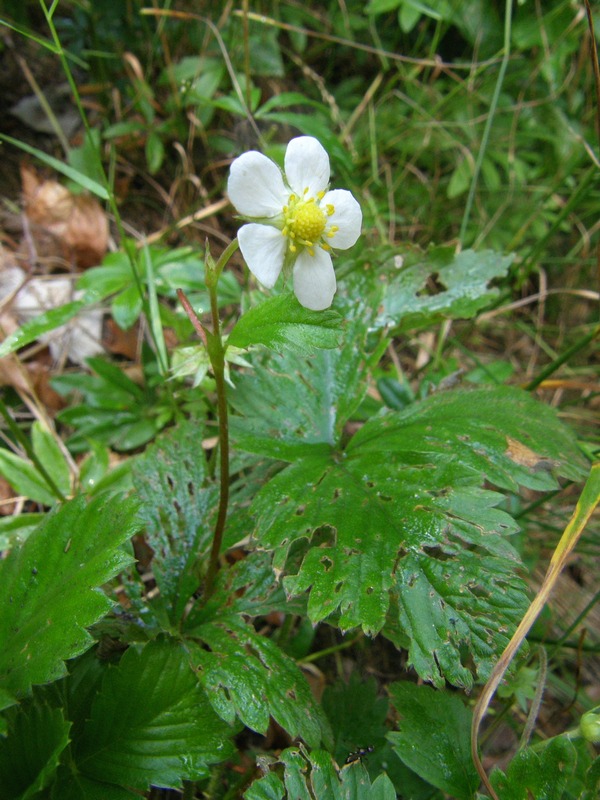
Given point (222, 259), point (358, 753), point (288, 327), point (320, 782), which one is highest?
point (222, 259)

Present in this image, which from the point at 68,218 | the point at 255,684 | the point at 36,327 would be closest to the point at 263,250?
the point at 255,684

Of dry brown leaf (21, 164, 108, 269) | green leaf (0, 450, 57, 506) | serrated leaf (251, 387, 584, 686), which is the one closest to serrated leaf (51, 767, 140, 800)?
serrated leaf (251, 387, 584, 686)

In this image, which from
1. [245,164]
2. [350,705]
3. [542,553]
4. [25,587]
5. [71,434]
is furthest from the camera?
[542,553]

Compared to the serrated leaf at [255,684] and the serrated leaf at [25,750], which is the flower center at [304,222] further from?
the serrated leaf at [25,750]

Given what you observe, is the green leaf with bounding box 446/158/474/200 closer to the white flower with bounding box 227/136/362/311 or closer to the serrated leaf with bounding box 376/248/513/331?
the serrated leaf with bounding box 376/248/513/331

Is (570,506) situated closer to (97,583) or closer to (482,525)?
(482,525)

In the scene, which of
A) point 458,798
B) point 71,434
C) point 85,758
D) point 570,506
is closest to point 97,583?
point 85,758

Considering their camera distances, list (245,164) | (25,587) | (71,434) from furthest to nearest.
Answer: (71,434) → (25,587) → (245,164)

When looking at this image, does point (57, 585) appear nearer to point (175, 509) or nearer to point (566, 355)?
point (175, 509)
